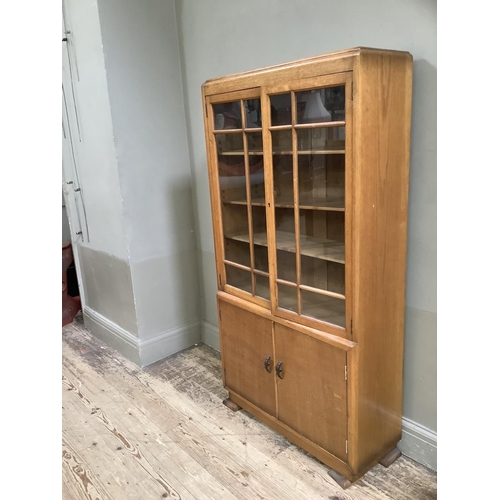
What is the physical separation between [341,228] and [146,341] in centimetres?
177

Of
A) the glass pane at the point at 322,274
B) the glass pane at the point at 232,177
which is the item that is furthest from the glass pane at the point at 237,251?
the glass pane at the point at 322,274

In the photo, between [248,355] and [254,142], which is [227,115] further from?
[248,355]

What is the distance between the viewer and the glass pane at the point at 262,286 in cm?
209

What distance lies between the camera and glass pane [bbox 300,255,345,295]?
5.82ft

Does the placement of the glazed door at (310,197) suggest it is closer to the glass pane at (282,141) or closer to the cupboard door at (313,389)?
the glass pane at (282,141)

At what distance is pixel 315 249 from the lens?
1868mm

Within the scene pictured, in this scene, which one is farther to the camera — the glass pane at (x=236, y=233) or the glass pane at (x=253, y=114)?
the glass pane at (x=236, y=233)

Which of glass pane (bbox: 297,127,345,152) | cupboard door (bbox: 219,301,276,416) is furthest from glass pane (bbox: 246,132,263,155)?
cupboard door (bbox: 219,301,276,416)

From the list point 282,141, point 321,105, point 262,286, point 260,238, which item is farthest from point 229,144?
point 262,286

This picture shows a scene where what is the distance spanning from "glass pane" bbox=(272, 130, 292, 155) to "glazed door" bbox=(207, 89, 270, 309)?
10 cm

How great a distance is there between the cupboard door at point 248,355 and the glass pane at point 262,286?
112 millimetres
